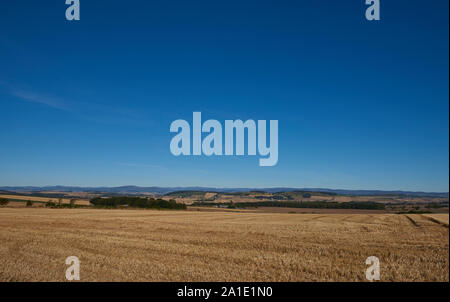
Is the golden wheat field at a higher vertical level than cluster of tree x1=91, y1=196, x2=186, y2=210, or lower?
higher

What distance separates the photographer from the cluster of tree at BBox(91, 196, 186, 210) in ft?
248

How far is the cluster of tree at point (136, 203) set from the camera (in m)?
75.6

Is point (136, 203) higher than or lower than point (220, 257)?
lower

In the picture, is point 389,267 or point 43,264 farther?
point 43,264

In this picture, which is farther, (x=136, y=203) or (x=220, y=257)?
(x=136, y=203)

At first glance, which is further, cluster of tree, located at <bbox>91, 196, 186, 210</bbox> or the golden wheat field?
cluster of tree, located at <bbox>91, 196, 186, 210</bbox>

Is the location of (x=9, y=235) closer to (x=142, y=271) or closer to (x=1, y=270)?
(x=1, y=270)

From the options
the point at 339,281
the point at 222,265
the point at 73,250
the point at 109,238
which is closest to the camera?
the point at 339,281

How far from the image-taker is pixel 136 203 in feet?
255

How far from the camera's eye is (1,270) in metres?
12.0

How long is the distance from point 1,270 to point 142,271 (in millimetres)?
5545
